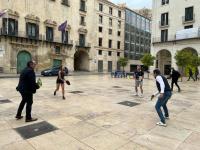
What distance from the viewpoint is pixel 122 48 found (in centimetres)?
4738

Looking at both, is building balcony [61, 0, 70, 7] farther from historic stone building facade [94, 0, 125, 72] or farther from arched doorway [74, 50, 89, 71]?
arched doorway [74, 50, 89, 71]

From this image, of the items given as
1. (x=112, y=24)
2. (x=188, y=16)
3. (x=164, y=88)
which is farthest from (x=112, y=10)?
(x=164, y=88)

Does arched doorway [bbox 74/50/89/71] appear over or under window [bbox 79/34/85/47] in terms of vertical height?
under

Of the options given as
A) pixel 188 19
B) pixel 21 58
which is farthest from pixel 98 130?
pixel 188 19

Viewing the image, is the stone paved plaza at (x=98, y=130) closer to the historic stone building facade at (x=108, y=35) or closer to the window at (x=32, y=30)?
the window at (x=32, y=30)

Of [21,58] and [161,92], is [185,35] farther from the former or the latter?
[161,92]

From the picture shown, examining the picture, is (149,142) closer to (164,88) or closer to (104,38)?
(164,88)

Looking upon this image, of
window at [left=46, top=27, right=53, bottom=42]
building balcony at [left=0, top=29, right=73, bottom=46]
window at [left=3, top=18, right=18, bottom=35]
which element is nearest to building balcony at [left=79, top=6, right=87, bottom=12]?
building balcony at [left=0, top=29, right=73, bottom=46]

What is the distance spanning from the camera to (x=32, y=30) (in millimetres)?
30344

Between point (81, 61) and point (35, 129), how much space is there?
36.9m

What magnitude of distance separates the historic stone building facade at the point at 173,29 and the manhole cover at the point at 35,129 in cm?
2787

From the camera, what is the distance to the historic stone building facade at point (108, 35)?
41250 millimetres

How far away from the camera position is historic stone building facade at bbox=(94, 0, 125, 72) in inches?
1624

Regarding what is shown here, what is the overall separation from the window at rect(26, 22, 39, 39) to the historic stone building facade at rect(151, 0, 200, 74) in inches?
802
